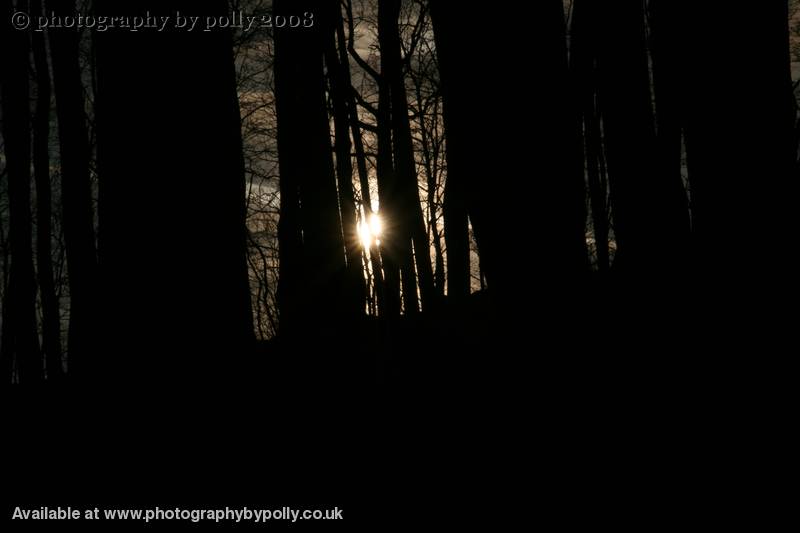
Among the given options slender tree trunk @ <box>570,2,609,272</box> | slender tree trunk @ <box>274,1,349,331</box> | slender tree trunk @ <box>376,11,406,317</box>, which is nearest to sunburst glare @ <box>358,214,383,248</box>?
slender tree trunk @ <box>376,11,406,317</box>

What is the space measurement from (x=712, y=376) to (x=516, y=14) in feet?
6.30

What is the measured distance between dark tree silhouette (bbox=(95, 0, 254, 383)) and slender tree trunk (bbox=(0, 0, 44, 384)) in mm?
4962

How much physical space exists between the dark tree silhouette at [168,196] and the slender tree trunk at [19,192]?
4962 mm

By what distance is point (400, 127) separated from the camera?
6.04 m

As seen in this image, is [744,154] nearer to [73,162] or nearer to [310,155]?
[310,155]

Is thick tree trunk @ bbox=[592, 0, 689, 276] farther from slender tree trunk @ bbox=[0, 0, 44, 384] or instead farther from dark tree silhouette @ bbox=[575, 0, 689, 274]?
slender tree trunk @ bbox=[0, 0, 44, 384]

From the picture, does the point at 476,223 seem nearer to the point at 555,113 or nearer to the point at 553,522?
the point at 555,113

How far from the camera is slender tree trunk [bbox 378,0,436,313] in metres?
5.72

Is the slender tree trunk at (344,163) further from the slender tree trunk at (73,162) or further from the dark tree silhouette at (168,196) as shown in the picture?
the dark tree silhouette at (168,196)

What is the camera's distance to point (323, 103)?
5.18 meters

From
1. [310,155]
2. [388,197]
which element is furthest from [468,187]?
[388,197]

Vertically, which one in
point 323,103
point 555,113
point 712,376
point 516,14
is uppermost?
point 323,103

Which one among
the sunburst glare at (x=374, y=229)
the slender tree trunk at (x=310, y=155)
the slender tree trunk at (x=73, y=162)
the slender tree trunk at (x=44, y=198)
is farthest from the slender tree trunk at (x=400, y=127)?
the slender tree trunk at (x=44, y=198)

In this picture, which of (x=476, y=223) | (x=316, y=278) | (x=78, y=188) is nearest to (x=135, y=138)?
(x=476, y=223)
